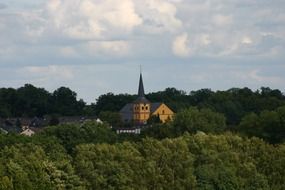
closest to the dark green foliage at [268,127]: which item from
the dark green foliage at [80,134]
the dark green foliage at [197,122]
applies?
the dark green foliage at [197,122]

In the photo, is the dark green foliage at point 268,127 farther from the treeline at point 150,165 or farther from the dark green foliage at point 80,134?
the treeline at point 150,165

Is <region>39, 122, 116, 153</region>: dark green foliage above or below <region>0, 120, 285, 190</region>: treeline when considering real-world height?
above

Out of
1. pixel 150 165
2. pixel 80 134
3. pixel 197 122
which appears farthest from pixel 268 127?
pixel 150 165

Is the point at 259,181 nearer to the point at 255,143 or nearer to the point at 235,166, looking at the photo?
the point at 235,166

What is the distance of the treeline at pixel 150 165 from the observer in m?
67.7

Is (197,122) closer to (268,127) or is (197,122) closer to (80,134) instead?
(268,127)

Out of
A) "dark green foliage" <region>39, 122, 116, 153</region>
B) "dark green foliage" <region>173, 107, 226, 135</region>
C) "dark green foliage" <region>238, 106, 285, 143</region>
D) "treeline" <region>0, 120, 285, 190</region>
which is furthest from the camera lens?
"dark green foliage" <region>173, 107, 226, 135</region>

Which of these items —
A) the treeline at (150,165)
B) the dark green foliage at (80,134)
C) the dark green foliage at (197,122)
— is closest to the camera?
the treeline at (150,165)

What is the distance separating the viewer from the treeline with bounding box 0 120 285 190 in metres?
67.7

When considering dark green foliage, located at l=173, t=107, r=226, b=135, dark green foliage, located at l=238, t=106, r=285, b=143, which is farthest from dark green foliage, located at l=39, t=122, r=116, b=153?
dark green foliage, located at l=173, t=107, r=226, b=135

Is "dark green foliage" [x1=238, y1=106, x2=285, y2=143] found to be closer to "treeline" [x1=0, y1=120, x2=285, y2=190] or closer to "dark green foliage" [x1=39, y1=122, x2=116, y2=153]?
"dark green foliage" [x1=39, y1=122, x2=116, y2=153]

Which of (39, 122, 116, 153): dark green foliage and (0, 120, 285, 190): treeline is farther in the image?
(39, 122, 116, 153): dark green foliage

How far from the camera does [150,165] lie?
73562 mm

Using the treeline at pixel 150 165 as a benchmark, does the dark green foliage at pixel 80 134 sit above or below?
above
